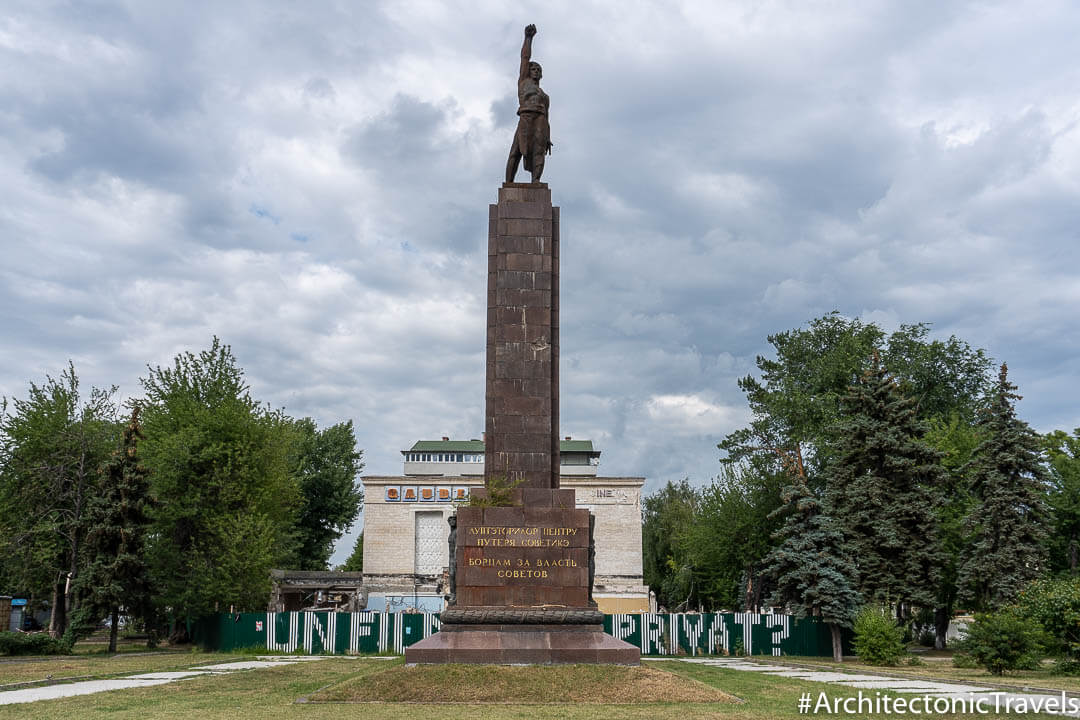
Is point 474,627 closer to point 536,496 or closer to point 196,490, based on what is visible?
point 536,496

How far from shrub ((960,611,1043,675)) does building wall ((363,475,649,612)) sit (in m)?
32.4

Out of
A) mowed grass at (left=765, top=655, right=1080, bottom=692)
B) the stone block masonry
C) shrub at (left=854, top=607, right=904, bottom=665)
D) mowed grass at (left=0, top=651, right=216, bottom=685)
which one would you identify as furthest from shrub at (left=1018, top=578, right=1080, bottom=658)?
mowed grass at (left=0, top=651, right=216, bottom=685)

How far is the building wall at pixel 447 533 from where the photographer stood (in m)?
50.5

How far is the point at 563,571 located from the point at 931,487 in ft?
69.7

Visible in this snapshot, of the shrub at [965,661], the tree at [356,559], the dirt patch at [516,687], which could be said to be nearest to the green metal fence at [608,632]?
the shrub at [965,661]

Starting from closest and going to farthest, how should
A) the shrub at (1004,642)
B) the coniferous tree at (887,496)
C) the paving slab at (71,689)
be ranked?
the paving slab at (71,689), the shrub at (1004,642), the coniferous tree at (887,496)

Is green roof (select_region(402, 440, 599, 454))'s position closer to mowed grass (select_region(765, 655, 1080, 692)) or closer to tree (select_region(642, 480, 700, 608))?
tree (select_region(642, 480, 700, 608))

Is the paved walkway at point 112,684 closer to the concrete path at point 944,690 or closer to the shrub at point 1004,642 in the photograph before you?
the concrete path at point 944,690

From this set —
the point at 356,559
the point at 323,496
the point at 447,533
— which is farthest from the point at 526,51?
the point at 356,559

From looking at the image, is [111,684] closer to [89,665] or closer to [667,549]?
[89,665]

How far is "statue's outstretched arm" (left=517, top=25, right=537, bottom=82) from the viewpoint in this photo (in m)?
19.3

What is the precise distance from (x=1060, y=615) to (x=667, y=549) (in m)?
48.2

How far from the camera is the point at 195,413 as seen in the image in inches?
1336

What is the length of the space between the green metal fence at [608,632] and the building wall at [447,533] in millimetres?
19407
